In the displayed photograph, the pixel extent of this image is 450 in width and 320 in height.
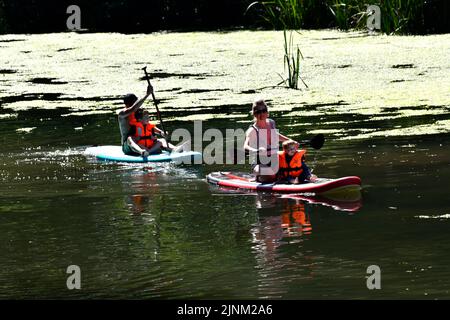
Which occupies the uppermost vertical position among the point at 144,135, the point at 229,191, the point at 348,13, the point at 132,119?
the point at 348,13

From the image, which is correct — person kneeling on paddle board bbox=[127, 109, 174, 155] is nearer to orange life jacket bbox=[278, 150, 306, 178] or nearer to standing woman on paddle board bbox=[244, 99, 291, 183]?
standing woman on paddle board bbox=[244, 99, 291, 183]

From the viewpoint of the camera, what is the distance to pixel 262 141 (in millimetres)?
9469

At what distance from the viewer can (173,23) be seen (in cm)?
2300

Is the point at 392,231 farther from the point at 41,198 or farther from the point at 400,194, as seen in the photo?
the point at 41,198

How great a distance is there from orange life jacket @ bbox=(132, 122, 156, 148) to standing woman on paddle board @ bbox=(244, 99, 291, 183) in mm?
2229

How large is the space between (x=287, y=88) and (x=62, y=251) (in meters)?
8.20

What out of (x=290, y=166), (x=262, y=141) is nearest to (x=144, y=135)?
(x=262, y=141)

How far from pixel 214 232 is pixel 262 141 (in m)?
1.92

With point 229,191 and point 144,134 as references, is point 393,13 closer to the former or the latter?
point 144,134

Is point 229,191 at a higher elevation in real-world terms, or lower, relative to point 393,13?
lower

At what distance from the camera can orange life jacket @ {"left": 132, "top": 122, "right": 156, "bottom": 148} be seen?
37.8ft

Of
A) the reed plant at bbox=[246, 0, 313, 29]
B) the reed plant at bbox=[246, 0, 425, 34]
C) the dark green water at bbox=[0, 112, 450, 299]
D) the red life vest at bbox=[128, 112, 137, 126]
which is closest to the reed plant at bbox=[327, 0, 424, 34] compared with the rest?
the reed plant at bbox=[246, 0, 425, 34]

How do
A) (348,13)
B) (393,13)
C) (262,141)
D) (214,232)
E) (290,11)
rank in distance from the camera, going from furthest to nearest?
(290,11)
(348,13)
(393,13)
(262,141)
(214,232)
